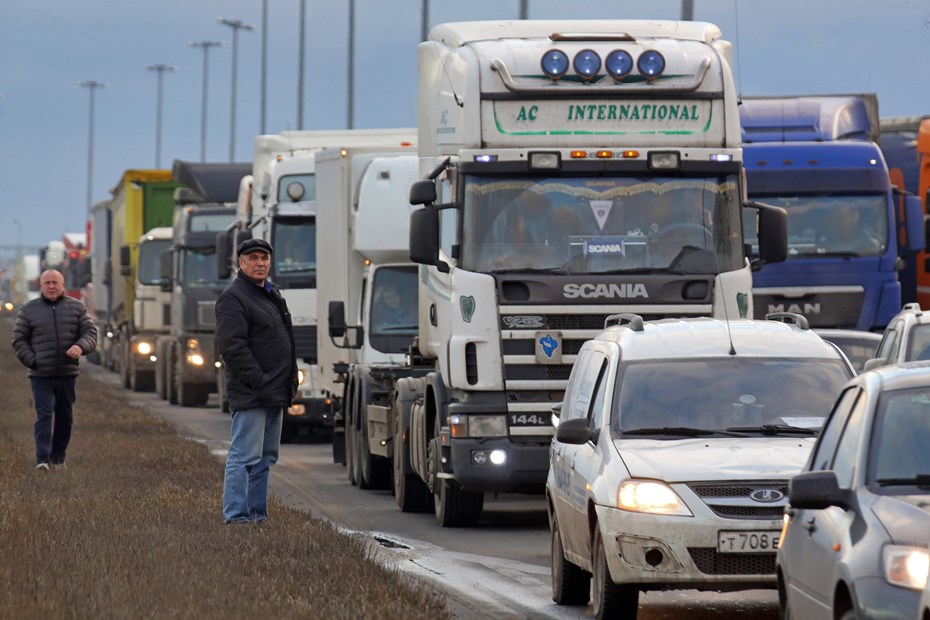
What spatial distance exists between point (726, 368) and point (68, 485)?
7597mm

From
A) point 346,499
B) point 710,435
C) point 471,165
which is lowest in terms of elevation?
point 346,499

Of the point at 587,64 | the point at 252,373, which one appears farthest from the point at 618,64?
the point at 252,373

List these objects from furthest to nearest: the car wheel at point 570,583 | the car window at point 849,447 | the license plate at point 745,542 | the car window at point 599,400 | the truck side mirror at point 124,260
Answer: the truck side mirror at point 124,260 → the car wheel at point 570,583 → the car window at point 599,400 → the license plate at point 745,542 → the car window at point 849,447

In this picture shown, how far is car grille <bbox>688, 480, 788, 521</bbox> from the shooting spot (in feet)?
33.3

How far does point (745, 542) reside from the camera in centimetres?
1006

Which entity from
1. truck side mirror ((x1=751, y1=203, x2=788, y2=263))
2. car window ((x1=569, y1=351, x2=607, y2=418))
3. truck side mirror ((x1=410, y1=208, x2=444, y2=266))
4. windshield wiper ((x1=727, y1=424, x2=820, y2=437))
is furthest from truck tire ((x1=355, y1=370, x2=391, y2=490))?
windshield wiper ((x1=727, y1=424, x2=820, y2=437))

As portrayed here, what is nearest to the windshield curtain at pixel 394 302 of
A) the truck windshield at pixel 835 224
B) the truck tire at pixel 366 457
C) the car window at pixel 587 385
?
the truck tire at pixel 366 457

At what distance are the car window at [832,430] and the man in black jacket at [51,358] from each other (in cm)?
1197

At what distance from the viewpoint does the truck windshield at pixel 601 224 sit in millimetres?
16031

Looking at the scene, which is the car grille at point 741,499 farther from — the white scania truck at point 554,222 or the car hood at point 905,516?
the white scania truck at point 554,222

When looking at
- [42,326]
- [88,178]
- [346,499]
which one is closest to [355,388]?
[346,499]

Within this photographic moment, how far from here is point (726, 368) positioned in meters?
11.4

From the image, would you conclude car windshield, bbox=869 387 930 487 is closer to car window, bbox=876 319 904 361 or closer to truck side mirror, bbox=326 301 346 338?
car window, bbox=876 319 904 361

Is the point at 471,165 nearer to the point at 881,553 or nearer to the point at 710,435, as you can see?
the point at 710,435
